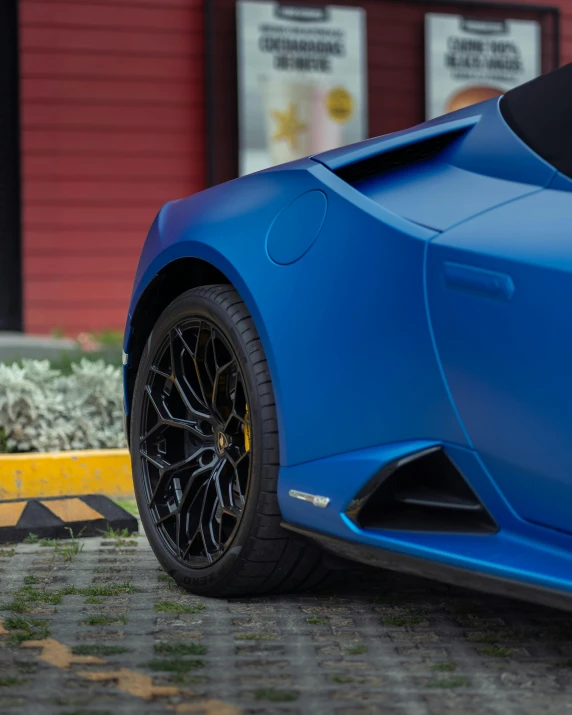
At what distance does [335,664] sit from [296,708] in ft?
1.00

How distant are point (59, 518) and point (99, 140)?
608 centimetres

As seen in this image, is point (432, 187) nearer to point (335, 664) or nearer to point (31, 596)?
point (335, 664)

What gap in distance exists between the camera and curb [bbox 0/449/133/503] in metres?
4.85

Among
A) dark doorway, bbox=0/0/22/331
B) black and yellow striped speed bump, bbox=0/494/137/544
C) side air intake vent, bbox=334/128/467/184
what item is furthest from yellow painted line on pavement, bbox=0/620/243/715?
dark doorway, bbox=0/0/22/331

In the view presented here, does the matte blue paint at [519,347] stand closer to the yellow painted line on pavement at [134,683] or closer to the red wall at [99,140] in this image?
the yellow painted line on pavement at [134,683]

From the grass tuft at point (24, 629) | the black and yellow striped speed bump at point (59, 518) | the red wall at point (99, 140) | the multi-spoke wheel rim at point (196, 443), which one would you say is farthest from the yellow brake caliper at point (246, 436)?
the red wall at point (99, 140)

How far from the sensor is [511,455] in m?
2.26

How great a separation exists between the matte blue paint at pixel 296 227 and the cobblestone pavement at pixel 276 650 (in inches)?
33.5

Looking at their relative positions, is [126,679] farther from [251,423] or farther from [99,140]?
[99,140]

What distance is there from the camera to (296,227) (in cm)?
275

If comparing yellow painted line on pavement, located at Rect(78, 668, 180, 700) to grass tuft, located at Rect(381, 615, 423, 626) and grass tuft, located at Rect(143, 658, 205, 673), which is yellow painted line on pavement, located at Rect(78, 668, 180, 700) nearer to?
grass tuft, located at Rect(143, 658, 205, 673)

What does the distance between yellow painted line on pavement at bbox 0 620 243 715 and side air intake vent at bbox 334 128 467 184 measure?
3.78 ft

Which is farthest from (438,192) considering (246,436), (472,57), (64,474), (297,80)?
(472,57)

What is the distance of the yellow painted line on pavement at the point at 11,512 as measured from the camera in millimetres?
3988
